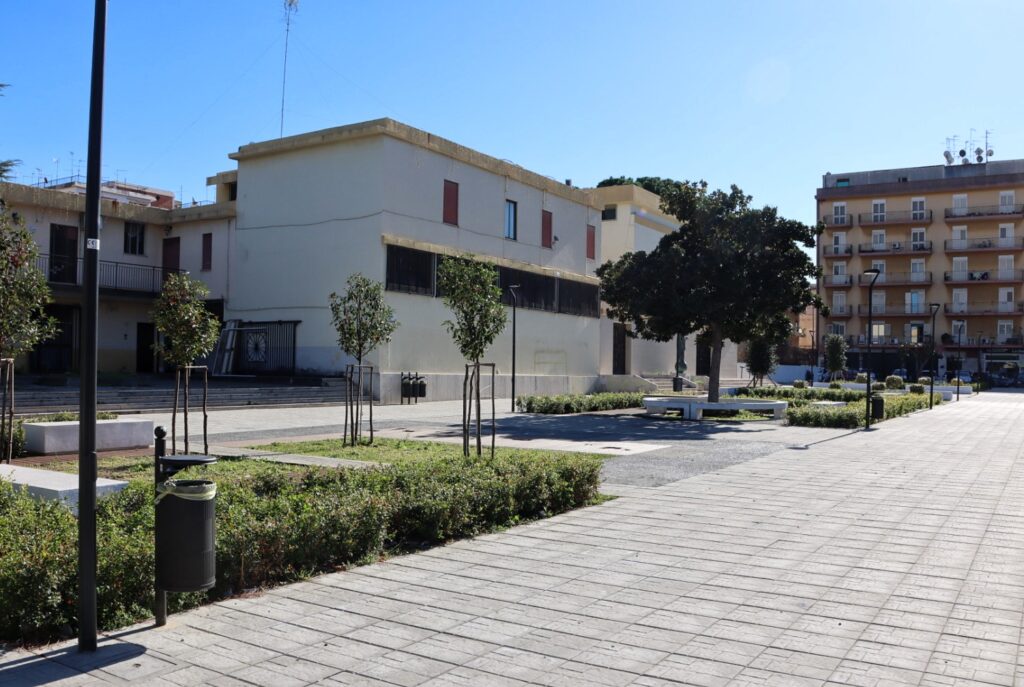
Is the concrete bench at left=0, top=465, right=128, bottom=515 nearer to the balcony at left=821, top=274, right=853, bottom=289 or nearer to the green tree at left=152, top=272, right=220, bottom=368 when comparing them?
the green tree at left=152, top=272, right=220, bottom=368

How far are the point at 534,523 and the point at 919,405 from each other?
2897 centimetres

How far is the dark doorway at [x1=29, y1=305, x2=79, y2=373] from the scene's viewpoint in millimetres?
29609

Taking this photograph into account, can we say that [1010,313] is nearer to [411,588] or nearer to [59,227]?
[59,227]

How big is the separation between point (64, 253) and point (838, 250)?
210ft

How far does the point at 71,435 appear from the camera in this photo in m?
12.7

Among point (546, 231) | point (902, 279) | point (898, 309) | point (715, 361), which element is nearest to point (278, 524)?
point (715, 361)

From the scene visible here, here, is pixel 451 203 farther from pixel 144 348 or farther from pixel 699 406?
pixel 699 406

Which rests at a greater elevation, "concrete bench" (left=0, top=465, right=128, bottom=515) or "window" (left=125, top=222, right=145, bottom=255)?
"window" (left=125, top=222, right=145, bottom=255)

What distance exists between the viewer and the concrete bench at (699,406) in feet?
83.4

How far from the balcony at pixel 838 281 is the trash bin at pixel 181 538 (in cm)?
7569

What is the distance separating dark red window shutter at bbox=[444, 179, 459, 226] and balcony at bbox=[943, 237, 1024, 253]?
178 feet

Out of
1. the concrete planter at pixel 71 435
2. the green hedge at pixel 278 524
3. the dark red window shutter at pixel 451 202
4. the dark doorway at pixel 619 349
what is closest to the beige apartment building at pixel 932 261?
the dark doorway at pixel 619 349

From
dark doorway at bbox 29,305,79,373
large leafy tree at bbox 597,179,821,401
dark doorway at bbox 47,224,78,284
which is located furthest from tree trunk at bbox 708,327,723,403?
dark doorway at bbox 47,224,78,284

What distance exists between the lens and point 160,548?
16.0 feet
